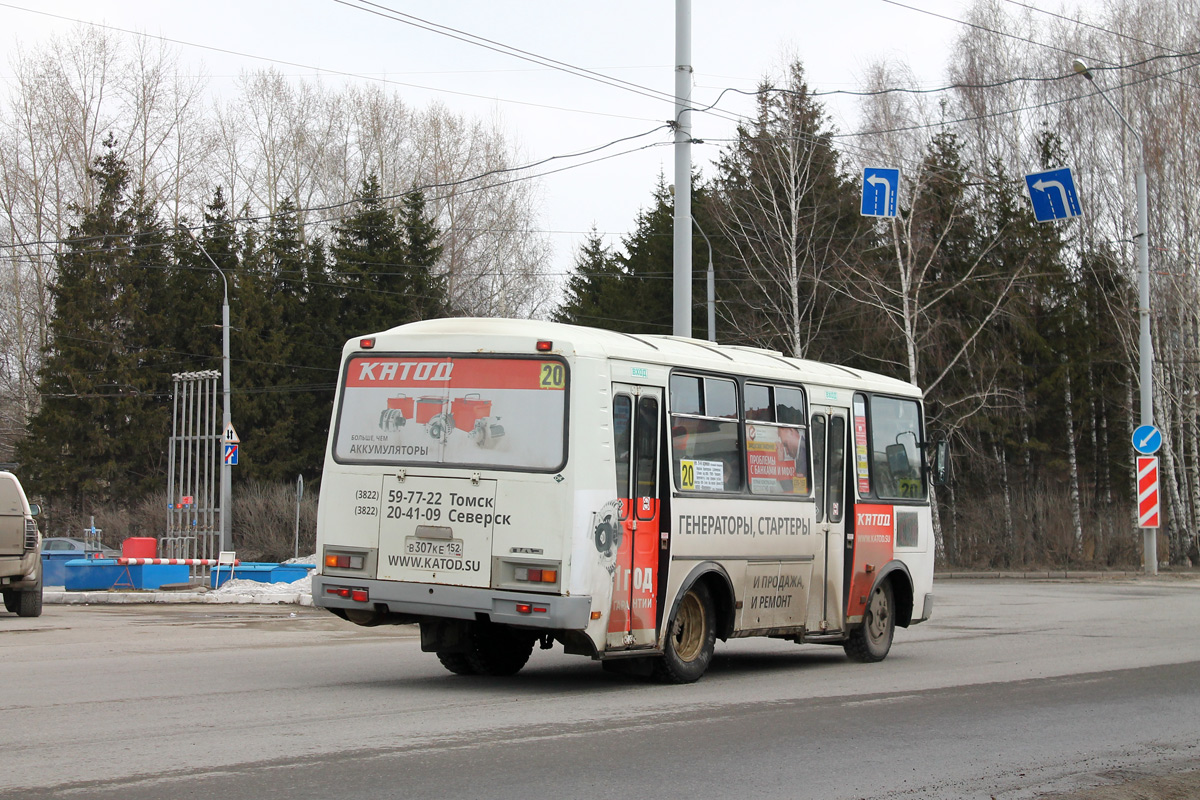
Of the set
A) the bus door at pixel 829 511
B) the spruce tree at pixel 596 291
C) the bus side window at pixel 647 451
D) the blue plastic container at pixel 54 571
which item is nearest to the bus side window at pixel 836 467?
the bus door at pixel 829 511

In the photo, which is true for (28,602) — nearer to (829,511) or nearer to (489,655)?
(489,655)

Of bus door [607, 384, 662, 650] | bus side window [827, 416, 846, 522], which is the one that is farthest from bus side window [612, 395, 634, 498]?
bus side window [827, 416, 846, 522]

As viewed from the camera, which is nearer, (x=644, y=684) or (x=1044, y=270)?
(x=644, y=684)

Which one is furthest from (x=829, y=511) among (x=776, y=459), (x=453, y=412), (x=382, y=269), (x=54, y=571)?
(x=382, y=269)

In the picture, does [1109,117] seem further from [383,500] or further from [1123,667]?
[383,500]

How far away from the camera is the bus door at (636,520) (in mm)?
10617

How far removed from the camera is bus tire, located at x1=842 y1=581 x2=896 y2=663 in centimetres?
1390

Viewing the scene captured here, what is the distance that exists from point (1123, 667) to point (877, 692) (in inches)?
138

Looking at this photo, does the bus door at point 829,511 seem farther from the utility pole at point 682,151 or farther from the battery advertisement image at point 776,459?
the utility pole at point 682,151

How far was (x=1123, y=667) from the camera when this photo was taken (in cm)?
1324

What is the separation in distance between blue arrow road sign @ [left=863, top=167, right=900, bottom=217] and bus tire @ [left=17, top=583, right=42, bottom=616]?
20135mm

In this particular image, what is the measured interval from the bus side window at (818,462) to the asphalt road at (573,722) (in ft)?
5.48

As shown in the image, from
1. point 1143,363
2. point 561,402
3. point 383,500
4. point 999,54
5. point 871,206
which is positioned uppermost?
point 999,54

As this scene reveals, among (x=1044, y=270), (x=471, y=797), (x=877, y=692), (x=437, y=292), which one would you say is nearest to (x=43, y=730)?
(x=471, y=797)
